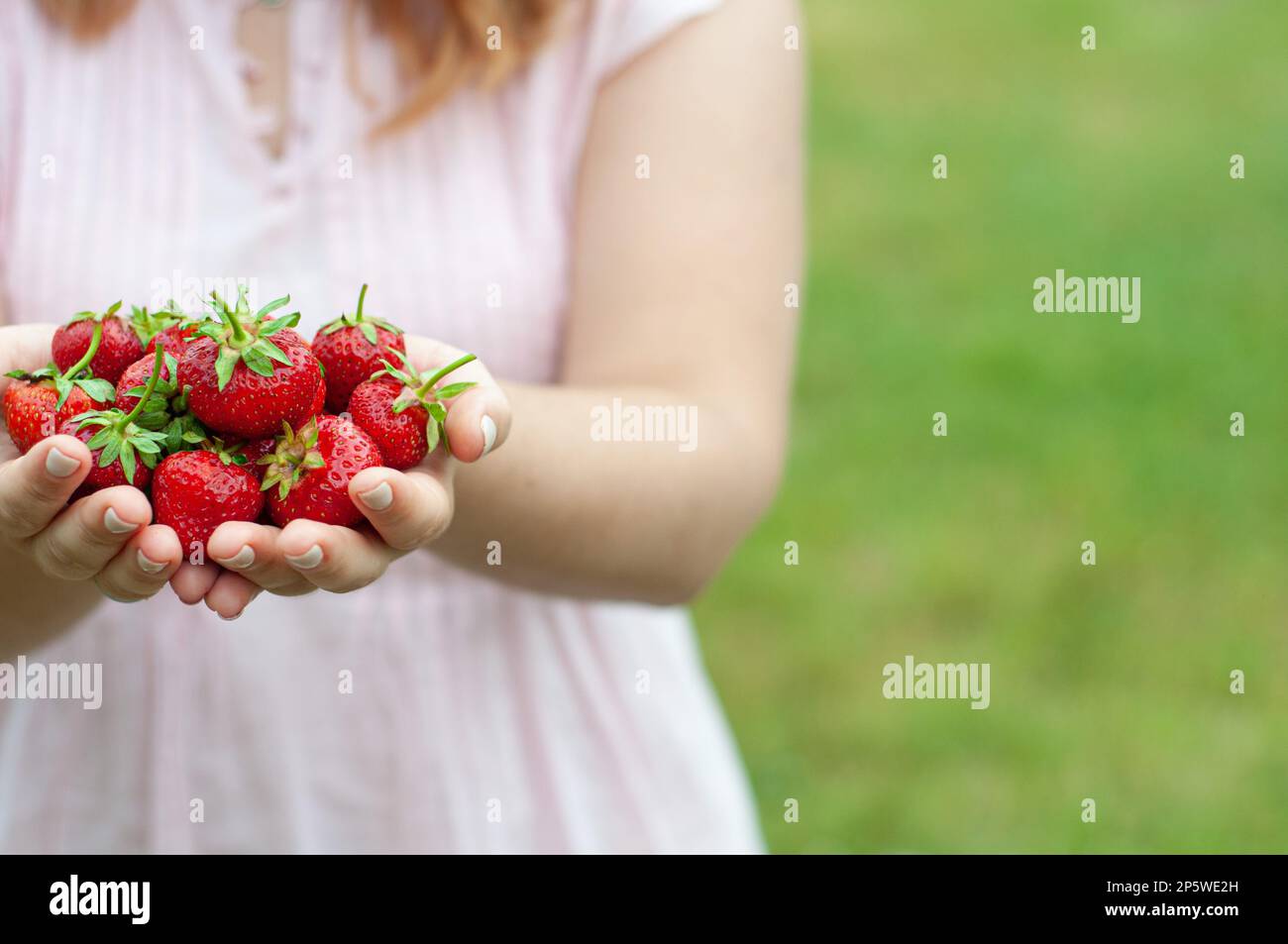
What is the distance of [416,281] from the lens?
1.68 metres

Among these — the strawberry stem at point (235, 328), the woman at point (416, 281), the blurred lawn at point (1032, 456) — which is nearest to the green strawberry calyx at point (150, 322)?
the strawberry stem at point (235, 328)

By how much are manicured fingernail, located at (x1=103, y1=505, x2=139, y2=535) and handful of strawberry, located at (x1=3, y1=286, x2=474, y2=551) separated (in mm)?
90

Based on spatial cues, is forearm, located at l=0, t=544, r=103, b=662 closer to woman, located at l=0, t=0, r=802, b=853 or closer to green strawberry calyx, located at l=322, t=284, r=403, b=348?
woman, located at l=0, t=0, r=802, b=853

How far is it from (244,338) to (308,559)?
26 centimetres

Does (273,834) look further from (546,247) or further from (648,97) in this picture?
(648,97)

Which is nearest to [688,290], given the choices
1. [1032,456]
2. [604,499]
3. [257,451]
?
[604,499]

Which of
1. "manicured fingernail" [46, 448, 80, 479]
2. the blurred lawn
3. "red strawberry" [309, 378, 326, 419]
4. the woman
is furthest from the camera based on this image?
the blurred lawn

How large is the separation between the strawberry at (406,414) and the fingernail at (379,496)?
119 millimetres

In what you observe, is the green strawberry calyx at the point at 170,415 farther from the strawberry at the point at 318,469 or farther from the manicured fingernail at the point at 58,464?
the manicured fingernail at the point at 58,464

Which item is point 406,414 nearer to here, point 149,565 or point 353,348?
point 353,348

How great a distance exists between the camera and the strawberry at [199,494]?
1.26 meters

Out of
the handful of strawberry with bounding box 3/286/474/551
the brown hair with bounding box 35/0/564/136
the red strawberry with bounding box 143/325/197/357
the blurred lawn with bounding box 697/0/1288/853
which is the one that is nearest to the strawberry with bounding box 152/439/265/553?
the handful of strawberry with bounding box 3/286/474/551

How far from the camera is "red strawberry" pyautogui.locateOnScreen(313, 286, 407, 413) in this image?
54.3 inches

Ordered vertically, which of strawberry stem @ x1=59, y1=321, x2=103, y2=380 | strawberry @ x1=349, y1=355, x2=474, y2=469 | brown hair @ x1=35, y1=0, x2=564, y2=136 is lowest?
strawberry @ x1=349, y1=355, x2=474, y2=469
